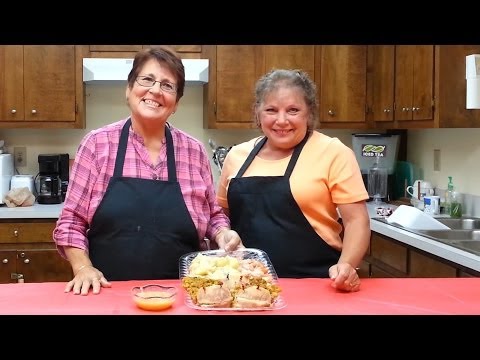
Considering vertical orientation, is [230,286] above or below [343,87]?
below

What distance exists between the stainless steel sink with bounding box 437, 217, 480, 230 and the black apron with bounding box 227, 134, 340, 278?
1.62 m

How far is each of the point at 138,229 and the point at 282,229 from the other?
1.43ft

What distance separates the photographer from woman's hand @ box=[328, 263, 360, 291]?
1.40 metres

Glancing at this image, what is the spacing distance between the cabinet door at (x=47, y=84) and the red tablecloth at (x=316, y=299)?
2548 millimetres

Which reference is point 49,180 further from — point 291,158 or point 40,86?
point 291,158

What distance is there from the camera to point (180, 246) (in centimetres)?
172

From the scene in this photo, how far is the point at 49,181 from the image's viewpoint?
385 cm

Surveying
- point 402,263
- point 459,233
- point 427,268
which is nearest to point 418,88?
point 459,233

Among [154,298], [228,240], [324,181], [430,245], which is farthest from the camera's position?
[430,245]

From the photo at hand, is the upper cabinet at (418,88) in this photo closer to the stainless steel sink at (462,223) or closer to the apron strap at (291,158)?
the stainless steel sink at (462,223)

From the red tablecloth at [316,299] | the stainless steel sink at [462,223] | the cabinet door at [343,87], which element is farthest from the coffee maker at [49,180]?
the red tablecloth at [316,299]

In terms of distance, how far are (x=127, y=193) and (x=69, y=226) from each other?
18cm
